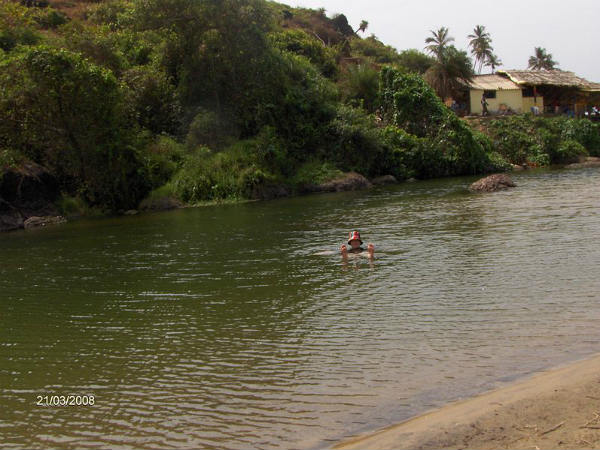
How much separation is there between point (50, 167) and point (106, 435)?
33518 mm

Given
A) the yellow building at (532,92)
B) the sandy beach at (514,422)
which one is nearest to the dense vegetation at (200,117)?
the yellow building at (532,92)

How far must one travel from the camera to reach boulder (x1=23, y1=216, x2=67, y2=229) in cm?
3219

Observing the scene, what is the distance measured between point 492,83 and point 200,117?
37610 mm

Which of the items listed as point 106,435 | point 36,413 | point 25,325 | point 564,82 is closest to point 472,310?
point 106,435

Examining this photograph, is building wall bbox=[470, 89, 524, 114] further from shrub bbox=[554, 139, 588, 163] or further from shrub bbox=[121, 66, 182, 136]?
shrub bbox=[121, 66, 182, 136]

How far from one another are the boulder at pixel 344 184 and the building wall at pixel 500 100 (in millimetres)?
28236

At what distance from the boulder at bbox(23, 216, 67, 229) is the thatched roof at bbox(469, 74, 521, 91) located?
155 ft

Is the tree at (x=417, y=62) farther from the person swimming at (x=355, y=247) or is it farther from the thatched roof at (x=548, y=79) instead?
the person swimming at (x=355, y=247)

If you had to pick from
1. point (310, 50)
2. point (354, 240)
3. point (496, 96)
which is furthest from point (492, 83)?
point (354, 240)

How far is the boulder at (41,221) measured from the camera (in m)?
32.2

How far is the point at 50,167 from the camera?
3644cm

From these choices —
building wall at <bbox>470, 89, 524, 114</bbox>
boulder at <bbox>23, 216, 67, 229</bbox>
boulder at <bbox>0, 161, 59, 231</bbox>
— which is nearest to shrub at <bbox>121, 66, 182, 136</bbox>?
boulder at <bbox>0, 161, 59, 231</bbox>

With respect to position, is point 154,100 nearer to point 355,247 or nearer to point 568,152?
point 355,247

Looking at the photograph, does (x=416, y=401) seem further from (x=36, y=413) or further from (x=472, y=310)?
(x=36, y=413)
